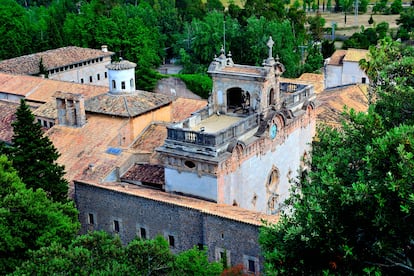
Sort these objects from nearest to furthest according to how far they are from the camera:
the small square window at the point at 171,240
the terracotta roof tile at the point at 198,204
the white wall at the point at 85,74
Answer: the terracotta roof tile at the point at 198,204
the small square window at the point at 171,240
the white wall at the point at 85,74

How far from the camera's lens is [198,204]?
102 feet

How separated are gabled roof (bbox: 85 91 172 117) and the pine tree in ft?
20.5

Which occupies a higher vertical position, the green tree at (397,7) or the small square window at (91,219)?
the green tree at (397,7)

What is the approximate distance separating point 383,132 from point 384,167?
2.43 m

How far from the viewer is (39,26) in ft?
282

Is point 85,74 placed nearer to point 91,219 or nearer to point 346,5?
point 91,219

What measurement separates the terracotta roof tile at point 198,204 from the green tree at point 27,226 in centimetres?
454

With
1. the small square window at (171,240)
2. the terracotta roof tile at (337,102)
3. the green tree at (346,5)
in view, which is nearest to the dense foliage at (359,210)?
the small square window at (171,240)

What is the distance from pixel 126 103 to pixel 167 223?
10.4 meters

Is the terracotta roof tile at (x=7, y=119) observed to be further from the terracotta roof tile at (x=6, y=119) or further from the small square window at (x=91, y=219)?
the small square window at (x=91, y=219)

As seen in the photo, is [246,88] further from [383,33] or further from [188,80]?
[383,33]

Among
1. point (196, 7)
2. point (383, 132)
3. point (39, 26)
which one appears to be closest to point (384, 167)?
point (383, 132)

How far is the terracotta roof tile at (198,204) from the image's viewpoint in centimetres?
2902

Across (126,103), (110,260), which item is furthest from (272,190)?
(110,260)
